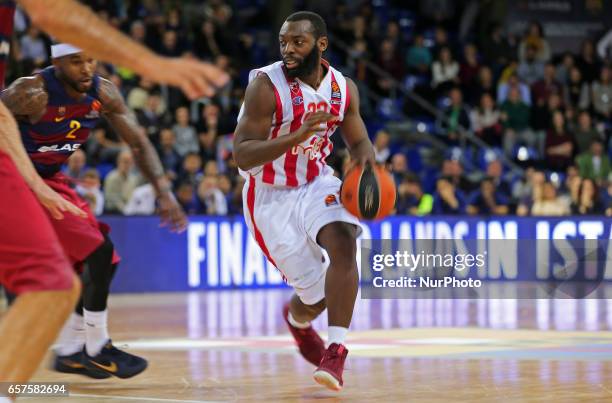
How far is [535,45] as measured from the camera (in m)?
20.6

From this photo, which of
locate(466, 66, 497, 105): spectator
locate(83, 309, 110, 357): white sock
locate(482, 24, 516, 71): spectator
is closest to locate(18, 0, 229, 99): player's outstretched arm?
locate(83, 309, 110, 357): white sock

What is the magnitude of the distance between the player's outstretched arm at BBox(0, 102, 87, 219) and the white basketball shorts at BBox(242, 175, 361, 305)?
2.11 meters

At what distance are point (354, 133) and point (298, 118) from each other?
1.20ft

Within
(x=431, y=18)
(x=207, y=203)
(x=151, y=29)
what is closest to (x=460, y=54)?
(x=431, y=18)

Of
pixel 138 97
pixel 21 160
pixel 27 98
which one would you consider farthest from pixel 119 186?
pixel 21 160

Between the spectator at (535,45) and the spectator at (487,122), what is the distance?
1967mm

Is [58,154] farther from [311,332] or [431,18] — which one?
[431,18]

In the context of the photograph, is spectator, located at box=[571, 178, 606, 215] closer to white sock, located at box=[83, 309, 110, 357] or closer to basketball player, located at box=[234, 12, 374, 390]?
basketball player, located at box=[234, 12, 374, 390]

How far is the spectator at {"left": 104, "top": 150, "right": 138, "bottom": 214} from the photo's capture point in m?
14.3

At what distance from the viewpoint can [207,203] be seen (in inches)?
579

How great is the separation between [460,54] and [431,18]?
1439mm

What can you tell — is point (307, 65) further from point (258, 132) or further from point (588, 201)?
point (588, 201)

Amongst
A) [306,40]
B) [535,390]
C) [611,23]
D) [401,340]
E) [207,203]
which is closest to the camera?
[535,390]

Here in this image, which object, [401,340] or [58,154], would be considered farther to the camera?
[401,340]
